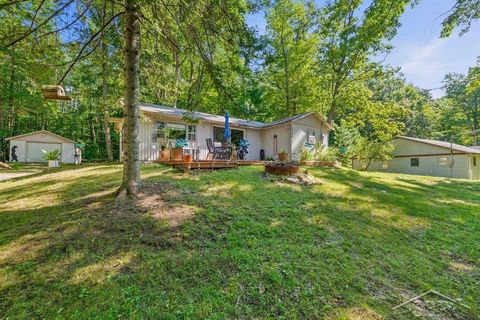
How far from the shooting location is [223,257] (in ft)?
9.59

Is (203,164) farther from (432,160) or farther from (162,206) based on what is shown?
(432,160)

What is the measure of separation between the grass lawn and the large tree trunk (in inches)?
18.8

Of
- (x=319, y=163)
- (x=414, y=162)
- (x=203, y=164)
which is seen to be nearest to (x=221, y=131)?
(x=203, y=164)

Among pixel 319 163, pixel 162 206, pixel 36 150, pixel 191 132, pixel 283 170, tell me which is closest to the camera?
pixel 162 206

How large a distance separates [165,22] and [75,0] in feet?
4.97

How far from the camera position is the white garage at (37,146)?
678 inches

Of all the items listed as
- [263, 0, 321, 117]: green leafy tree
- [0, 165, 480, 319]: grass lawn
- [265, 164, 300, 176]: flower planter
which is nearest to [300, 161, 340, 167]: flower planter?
[265, 164, 300, 176]: flower planter

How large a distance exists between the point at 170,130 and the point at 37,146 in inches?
536

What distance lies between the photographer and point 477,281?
116 inches

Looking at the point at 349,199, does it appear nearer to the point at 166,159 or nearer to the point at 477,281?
the point at 477,281

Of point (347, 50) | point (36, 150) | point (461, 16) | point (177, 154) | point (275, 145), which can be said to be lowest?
point (177, 154)

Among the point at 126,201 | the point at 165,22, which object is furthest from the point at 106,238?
the point at 165,22

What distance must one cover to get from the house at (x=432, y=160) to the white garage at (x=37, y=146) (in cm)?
2241

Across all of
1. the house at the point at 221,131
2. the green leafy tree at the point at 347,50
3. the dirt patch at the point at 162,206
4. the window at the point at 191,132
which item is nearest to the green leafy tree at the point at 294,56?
the green leafy tree at the point at 347,50
